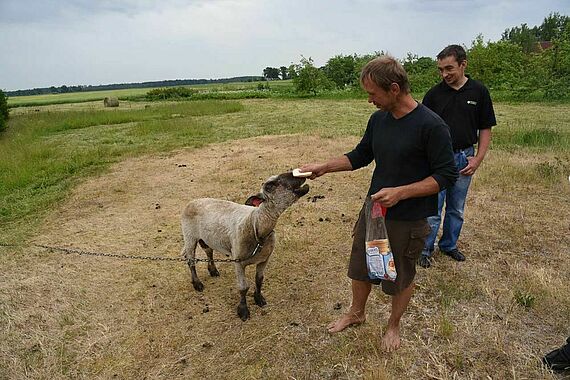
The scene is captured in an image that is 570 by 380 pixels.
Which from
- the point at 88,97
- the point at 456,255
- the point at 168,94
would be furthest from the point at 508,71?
the point at 88,97

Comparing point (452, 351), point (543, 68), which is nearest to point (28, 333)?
point (452, 351)

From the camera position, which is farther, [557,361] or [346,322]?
[346,322]

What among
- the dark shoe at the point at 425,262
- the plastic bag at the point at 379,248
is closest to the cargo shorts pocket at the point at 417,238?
the plastic bag at the point at 379,248

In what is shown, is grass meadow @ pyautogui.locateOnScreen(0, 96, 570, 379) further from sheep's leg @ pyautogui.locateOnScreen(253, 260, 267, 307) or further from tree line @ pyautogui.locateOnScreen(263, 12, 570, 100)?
tree line @ pyautogui.locateOnScreen(263, 12, 570, 100)

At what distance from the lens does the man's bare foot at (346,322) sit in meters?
3.82

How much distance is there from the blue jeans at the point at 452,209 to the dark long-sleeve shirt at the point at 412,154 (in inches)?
69.8

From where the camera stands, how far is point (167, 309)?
4.48 m

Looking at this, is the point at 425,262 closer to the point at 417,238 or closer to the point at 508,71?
the point at 417,238

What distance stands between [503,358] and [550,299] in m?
1.21

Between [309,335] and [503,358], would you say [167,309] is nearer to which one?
[309,335]

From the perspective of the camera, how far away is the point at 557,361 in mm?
3141

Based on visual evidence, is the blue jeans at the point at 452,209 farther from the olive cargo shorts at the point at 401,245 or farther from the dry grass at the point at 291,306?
the olive cargo shorts at the point at 401,245

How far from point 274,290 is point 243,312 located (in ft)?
2.12

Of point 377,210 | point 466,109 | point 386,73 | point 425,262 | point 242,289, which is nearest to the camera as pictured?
point 386,73
